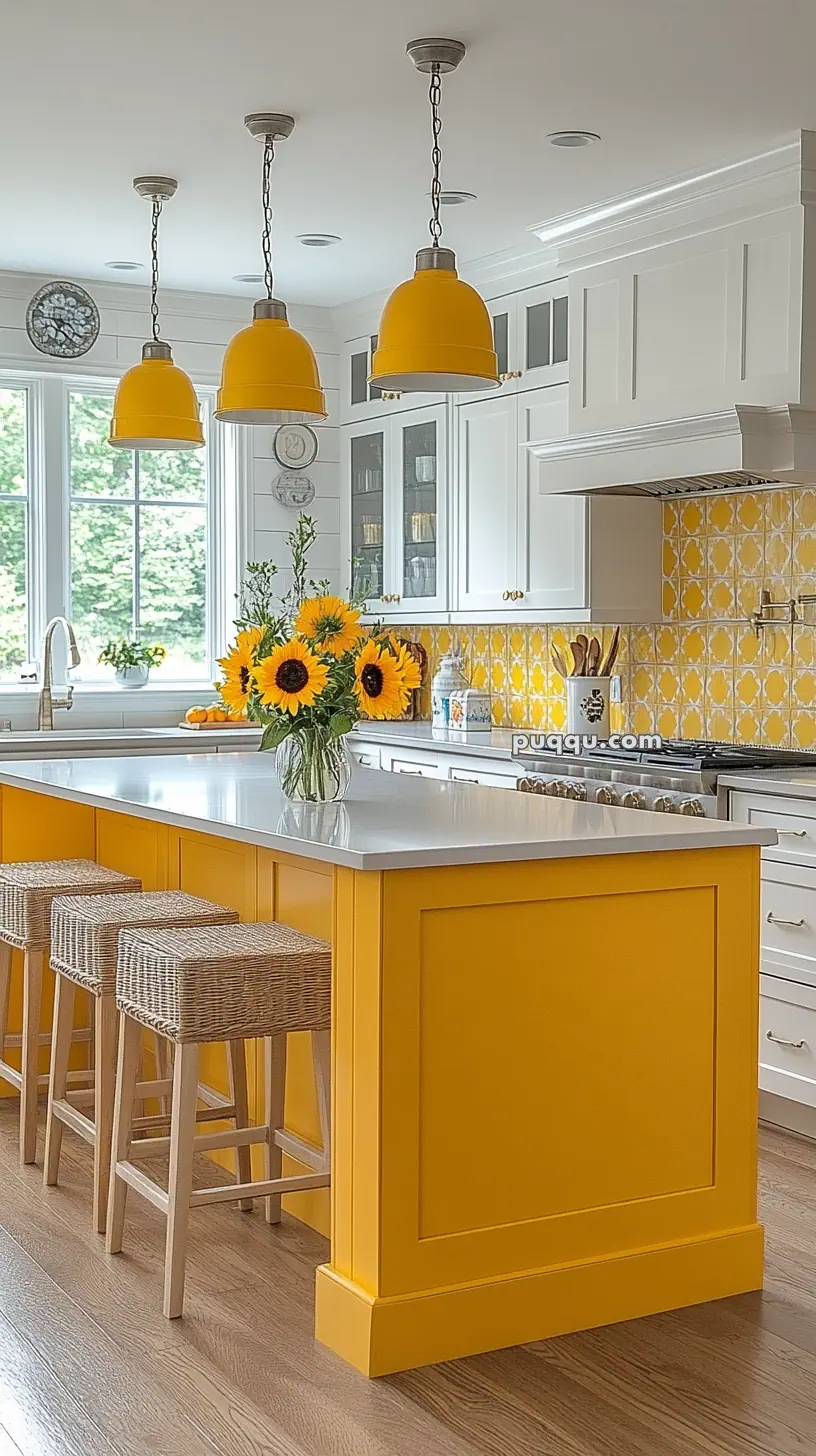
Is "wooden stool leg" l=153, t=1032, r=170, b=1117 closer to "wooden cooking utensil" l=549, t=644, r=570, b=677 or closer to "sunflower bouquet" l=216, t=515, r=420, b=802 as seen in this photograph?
"sunflower bouquet" l=216, t=515, r=420, b=802

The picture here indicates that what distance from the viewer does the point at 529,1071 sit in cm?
280

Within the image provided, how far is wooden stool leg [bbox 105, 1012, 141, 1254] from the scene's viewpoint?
10.3 feet

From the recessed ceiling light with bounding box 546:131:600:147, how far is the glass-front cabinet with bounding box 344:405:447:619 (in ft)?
5.85

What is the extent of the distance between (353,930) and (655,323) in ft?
9.30

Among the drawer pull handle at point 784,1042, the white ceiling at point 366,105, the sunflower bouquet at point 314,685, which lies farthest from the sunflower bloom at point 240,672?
the drawer pull handle at point 784,1042

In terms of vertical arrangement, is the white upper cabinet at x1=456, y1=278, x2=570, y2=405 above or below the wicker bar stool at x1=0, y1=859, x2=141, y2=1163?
above

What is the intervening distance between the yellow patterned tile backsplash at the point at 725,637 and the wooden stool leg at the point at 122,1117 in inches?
100

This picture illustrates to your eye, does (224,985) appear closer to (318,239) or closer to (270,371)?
(270,371)

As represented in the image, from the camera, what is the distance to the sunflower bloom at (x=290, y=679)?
325cm

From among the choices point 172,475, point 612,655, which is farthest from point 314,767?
point 172,475

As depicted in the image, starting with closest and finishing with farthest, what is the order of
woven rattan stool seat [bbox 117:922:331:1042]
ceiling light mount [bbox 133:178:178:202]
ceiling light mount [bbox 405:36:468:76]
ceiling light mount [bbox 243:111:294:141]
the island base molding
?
the island base molding, woven rattan stool seat [bbox 117:922:331:1042], ceiling light mount [bbox 405:36:468:76], ceiling light mount [bbox 243:111:294:141], ceiling light mount [bbox 133:178:178:202]

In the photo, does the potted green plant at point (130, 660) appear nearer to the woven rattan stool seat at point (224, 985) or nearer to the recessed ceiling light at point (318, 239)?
the recessed ceiling light at point (318, 239)

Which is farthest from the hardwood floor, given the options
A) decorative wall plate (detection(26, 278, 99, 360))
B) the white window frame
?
decorative wall plate (detection(26, 278, 99, 360))

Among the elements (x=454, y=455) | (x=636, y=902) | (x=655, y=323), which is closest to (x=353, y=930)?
(x=636, y=902)
